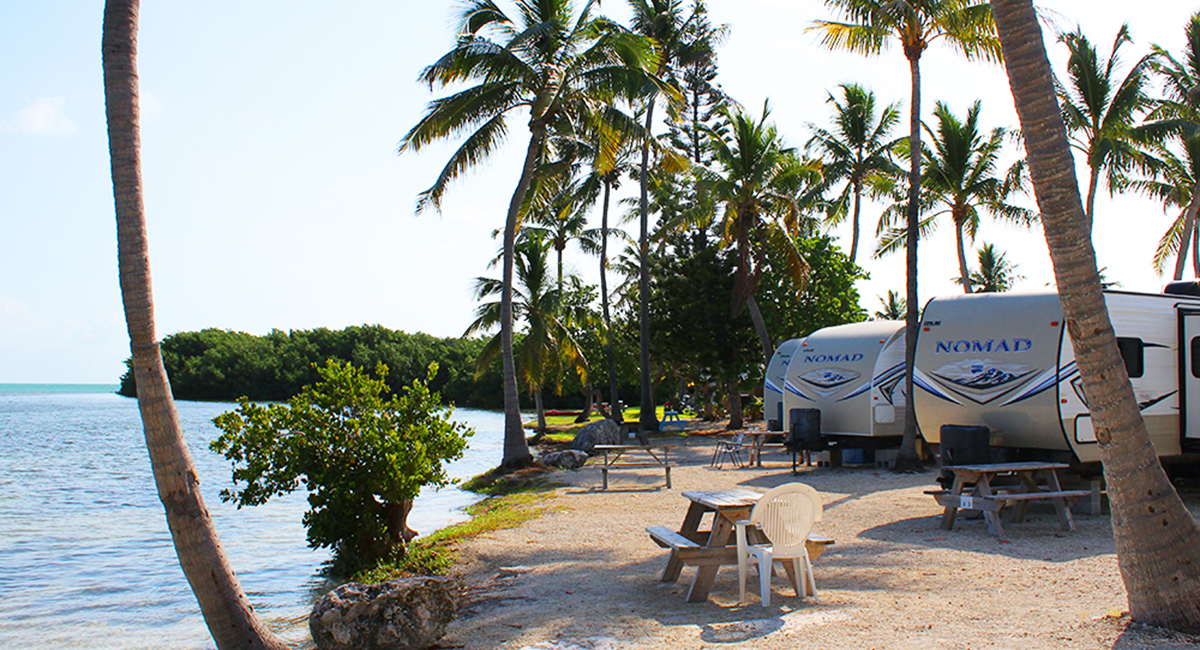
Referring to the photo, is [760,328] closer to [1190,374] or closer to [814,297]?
[814,297]

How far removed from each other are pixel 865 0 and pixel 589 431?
13023mm

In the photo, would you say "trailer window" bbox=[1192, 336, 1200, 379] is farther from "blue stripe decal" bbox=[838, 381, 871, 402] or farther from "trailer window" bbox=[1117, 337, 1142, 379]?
"blue stripe decal" bbox=[838, 381, 871, 402]

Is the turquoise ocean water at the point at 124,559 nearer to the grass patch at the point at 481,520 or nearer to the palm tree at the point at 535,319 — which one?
the grass patch at the point at 481,520

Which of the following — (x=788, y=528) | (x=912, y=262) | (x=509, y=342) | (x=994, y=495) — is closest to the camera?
(x=788, y=528)

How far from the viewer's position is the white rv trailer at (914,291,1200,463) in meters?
10.8

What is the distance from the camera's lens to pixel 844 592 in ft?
22.2

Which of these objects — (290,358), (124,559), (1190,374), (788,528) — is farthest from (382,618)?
(290,358)

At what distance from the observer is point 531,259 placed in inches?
1259

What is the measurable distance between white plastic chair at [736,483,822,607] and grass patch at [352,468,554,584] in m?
3.25

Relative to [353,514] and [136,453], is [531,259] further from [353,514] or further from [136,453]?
[353,514]

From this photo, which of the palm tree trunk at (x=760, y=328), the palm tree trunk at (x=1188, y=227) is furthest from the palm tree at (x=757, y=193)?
the palm tree trunk at (x=1188, y=227)

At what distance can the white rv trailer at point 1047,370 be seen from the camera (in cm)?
1080

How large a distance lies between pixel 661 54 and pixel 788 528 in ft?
79.8

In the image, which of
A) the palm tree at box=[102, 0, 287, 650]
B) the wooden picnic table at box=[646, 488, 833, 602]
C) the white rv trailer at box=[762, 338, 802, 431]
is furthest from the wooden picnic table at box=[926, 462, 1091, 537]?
the white rv trailer at box=[762, 338, 802, 431]
